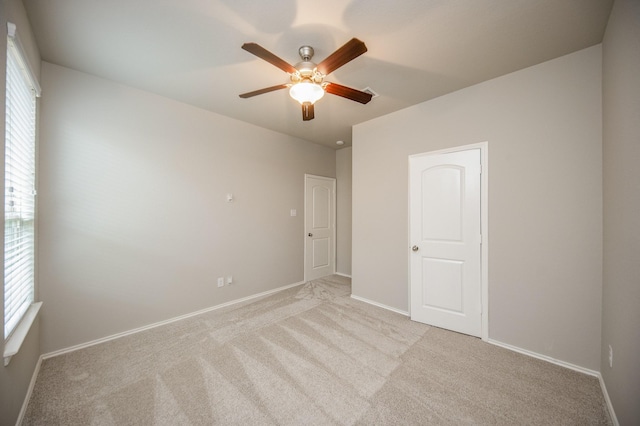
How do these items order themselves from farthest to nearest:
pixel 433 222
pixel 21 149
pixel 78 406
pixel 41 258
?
pixel 433 222
pixel 41 258
pixel 21 149
pixel 78 406

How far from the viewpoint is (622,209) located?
4.84 ft

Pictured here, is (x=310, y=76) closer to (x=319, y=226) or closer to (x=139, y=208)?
(x=139, y=208)

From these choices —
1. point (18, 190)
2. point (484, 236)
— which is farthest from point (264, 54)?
point (484, 236)

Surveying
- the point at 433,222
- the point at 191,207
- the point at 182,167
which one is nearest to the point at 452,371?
the point at 433,222

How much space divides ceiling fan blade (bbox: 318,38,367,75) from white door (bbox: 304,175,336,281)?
2803 millimetres

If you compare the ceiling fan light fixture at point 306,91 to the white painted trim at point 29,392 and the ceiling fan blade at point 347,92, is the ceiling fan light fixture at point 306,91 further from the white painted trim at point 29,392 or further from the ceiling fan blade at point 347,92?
the white painted trim at point 29,392

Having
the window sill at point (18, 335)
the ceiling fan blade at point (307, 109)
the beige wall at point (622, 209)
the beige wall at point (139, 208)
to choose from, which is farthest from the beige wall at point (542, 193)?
the window sill at point (18, 335)

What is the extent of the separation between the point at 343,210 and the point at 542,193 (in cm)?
319

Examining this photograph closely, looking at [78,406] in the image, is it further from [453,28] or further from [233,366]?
[453,28]

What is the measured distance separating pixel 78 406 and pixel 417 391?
2.40m

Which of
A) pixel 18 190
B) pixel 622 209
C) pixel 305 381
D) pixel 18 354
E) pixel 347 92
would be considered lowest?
pixel 305 381

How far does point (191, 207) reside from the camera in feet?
9.82

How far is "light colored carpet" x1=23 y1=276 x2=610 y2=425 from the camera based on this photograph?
1526mm

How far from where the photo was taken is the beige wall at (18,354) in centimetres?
126
